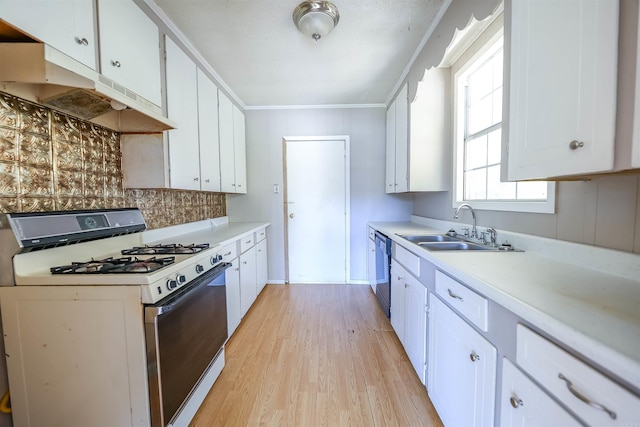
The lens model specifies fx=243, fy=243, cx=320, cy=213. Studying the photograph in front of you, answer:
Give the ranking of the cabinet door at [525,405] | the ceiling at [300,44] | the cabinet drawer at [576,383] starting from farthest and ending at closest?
1. the ceiling at [300,44]
2. the cabinet door at [525,405]
3. the cabinet drawer at [576,383]

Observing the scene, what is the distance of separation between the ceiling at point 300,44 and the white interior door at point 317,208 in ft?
2.37

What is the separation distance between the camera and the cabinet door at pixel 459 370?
91 cm

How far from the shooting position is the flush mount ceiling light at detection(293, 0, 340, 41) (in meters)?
1.59

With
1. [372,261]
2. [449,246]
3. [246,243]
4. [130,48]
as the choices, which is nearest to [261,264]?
[246,243]

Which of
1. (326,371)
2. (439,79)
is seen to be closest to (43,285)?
(326,371)

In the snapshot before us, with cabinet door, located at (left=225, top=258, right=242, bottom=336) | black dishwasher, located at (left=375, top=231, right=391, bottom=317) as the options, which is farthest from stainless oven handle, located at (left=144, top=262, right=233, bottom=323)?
black dishwasher, located at (left=375, top=231, right=391, bottom=317)

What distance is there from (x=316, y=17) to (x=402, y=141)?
1.37 meters

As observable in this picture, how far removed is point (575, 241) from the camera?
1143mm

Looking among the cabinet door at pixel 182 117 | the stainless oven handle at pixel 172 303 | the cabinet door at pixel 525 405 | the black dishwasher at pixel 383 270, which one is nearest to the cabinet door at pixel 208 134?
the cabinet door at pixel 182 117

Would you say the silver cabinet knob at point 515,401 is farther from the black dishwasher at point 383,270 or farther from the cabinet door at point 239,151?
the cabinet door at point 239,151

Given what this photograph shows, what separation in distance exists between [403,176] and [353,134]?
120 cm

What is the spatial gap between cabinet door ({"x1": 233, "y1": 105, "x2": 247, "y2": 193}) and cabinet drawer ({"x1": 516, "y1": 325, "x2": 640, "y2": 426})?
2930 millimetres

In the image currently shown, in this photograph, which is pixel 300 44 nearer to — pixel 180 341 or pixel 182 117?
pixel 182 117

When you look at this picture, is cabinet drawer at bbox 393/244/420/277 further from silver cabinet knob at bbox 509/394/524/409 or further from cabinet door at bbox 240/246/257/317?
cabinet door at bbox 240/246/257/317
